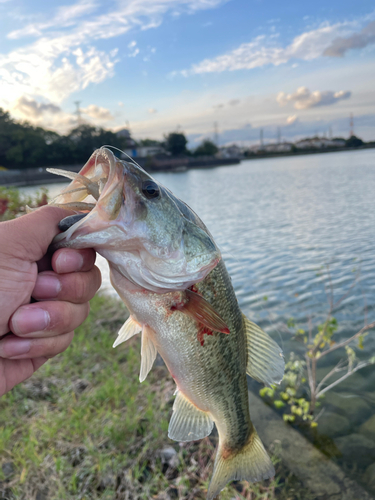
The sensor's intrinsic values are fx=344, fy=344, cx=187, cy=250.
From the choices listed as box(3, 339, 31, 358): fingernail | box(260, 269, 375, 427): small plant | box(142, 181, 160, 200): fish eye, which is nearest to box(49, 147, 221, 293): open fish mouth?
box(142, 181, 160, 200): fish eye

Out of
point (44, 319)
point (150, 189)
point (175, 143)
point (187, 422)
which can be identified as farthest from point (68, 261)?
point (175, 143)

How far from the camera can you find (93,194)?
1509 millimetres

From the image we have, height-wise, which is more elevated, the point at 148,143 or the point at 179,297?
the point at 148,143

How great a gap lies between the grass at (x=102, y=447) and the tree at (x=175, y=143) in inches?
3473

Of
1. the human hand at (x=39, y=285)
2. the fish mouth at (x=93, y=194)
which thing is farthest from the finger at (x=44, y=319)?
the fish mouth at (x=93, y=194)

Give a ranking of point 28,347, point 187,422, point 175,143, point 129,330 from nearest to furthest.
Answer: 1. point 28,347
2. point 129,330
3. point 187,422
4. point 175,143

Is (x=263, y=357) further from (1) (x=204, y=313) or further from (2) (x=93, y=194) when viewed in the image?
(2) (x=93, y=194)

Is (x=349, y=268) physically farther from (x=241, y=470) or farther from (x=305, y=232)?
(x=241, y=470)

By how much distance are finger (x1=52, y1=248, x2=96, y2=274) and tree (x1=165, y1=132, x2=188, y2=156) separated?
9004 centimetres

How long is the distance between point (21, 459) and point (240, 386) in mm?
2198

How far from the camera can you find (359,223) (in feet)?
42.3

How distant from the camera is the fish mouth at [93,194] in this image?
132cm

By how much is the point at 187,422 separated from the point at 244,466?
17.9 inches

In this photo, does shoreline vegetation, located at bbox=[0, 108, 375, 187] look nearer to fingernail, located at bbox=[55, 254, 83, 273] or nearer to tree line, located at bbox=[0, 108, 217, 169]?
tree line, located at bbox=[0, 108, 217, 169]
